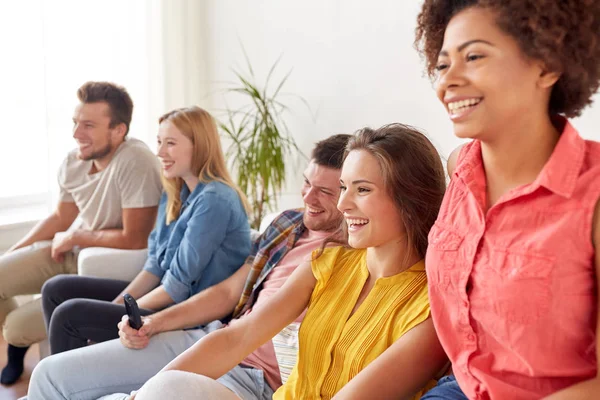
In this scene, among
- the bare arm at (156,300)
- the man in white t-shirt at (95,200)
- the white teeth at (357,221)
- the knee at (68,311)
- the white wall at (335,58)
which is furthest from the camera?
the white wall at (335,58)

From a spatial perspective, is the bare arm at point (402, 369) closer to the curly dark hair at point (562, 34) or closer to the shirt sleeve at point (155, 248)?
the curly dark hair at point (562, 34)

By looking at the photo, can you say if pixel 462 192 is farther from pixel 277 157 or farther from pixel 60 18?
pixel 60 18

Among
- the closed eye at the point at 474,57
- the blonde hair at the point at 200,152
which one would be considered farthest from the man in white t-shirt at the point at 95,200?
the closed eye at the point at 474,57

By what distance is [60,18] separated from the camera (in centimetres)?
367

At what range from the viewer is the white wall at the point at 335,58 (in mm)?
2945

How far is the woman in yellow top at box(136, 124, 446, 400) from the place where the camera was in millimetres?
1370

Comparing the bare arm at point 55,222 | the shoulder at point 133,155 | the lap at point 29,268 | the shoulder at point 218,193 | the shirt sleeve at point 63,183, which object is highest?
the shoulder at point 133,155

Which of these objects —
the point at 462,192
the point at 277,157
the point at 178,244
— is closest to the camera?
the point at 462,192

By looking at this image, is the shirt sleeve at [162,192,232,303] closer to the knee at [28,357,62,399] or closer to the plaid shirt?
the plaid shirt

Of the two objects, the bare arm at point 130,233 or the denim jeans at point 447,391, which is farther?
the bare arm at point 130,233

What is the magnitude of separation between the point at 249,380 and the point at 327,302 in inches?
17.1

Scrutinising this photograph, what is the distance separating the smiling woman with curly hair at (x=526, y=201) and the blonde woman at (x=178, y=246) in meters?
1.27

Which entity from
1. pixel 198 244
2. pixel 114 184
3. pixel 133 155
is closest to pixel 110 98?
pixel 133 155

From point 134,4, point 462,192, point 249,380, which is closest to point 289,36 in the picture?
point 134,4
